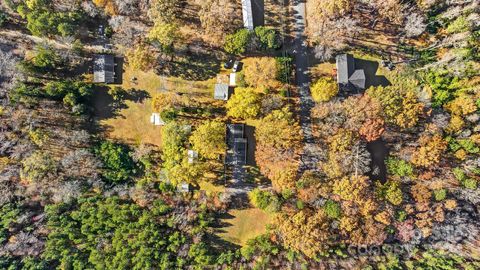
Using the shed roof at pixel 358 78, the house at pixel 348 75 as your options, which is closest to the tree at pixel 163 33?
the house at pixel 348 75

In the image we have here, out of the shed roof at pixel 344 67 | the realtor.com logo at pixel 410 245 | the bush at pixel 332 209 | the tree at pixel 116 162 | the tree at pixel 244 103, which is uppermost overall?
the shed roof at pixel 344 67

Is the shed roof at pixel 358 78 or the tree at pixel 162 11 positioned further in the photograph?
the shed roof at pixel 358 78

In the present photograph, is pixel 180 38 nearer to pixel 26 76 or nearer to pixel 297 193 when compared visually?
pixel 26 76

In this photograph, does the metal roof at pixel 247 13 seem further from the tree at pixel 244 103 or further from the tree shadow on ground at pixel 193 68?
the tree at pixel 244 103

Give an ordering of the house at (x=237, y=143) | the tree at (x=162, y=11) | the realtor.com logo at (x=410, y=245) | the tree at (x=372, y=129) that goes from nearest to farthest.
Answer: the tree at (x=372, y=129) → the tree at (x=162, y=11) → the realtor.com logo at (x=410, y=245) → the house at (x=237, y=143)

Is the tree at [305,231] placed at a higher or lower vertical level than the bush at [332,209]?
lower

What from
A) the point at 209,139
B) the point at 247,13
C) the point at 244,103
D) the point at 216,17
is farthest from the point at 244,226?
the point at 247,13

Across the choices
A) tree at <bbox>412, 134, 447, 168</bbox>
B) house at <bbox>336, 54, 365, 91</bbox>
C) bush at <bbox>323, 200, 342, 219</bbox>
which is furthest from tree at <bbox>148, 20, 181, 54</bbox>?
tree at <bbox>412, 134, 447, 168</bbox>

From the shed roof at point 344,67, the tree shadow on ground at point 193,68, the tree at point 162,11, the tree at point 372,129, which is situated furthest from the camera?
the tree shadow on ground at point 193,68
